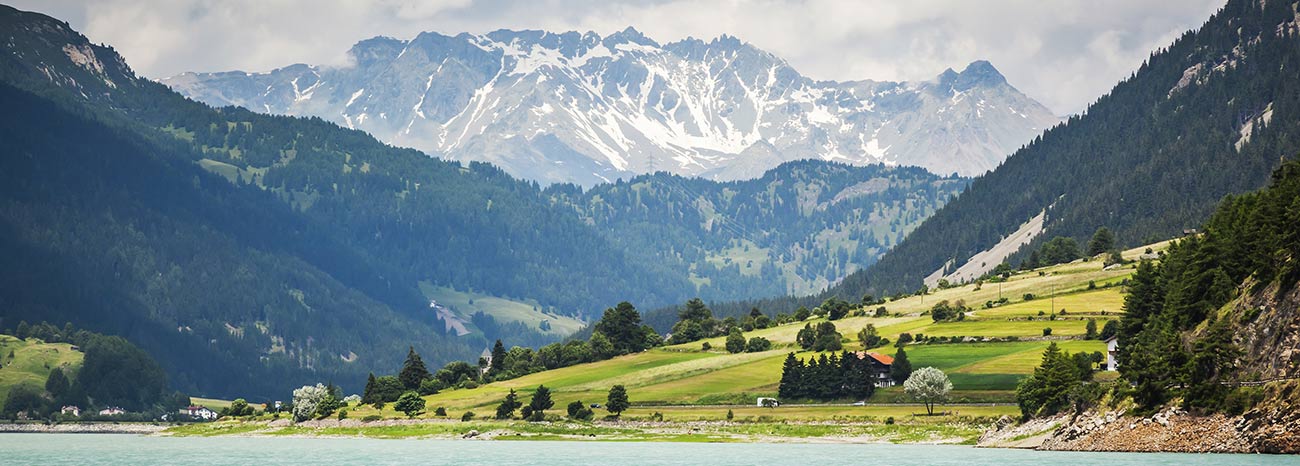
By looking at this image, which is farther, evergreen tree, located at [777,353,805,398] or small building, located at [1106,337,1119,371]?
evergreen tree, located at [777,353,805,398]

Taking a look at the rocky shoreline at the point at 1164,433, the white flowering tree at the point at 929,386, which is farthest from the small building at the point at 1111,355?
the rocky shoreline at the point at 1164,433

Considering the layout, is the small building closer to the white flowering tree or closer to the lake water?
the white flowering tree

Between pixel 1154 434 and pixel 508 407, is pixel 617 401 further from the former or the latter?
pixel 1154 434

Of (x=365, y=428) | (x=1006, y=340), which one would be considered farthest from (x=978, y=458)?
(x=365, y=428)

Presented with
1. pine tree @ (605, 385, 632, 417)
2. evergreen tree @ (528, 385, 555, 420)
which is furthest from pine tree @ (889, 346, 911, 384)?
evergreen tree @ (528, 385, 555, 420)

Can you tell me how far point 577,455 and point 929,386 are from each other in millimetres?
53165

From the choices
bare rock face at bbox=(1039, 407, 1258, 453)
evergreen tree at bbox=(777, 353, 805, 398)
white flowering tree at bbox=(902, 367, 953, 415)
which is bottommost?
bare rock face at bbox=(1039, 407, 1258, 453)

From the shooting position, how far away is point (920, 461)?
356ft

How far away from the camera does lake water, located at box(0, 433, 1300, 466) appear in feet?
338

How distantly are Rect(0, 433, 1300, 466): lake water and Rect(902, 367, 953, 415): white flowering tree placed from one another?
22.4 meters

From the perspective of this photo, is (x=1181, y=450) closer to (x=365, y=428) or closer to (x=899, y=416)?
(x=899, y=416)

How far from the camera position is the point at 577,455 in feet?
419

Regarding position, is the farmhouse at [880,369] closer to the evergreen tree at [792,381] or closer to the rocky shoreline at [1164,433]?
the evergreen tree at [792,381]

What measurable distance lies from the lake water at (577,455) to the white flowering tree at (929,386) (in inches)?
883
